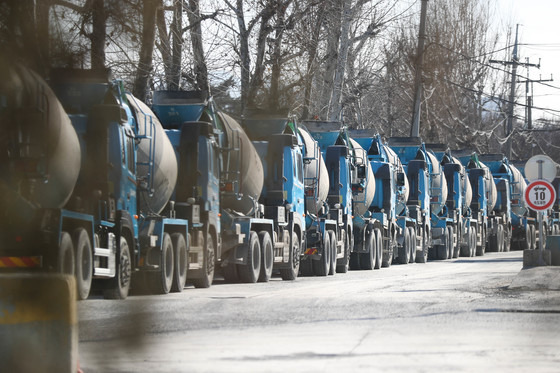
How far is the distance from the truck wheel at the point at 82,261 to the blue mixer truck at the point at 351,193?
1264 centimetres

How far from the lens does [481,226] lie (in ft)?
141

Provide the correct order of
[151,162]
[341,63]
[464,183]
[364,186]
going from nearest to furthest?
[151,162], [364,186], [341,63], [464,183]

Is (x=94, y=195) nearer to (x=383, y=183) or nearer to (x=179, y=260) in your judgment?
(x=179, y=260)

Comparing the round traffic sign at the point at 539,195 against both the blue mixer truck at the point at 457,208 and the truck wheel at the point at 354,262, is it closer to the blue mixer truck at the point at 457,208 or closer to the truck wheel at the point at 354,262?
the truck wheel at the point at 354,262

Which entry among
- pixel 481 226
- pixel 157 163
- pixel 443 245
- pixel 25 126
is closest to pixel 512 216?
pixel 481 226

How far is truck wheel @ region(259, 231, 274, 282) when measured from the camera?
66.2ft

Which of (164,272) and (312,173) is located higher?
(312,173)

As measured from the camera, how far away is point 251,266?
1939cm

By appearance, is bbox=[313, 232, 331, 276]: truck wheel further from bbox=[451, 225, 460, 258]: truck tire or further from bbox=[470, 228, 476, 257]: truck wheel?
bbox=[470, 228, 476, 257]: truck wheel

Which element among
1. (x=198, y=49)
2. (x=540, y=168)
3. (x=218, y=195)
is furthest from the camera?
(x=198, y=49)

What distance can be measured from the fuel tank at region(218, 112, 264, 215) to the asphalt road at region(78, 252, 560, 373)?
3092 millimetres

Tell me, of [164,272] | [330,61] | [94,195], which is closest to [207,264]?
[164,272]

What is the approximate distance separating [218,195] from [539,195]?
7197 mm

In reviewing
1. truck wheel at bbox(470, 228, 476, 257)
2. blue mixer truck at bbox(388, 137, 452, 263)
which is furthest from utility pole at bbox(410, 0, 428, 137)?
blue mixer truck at bbox(388, 137, 452, 263)
